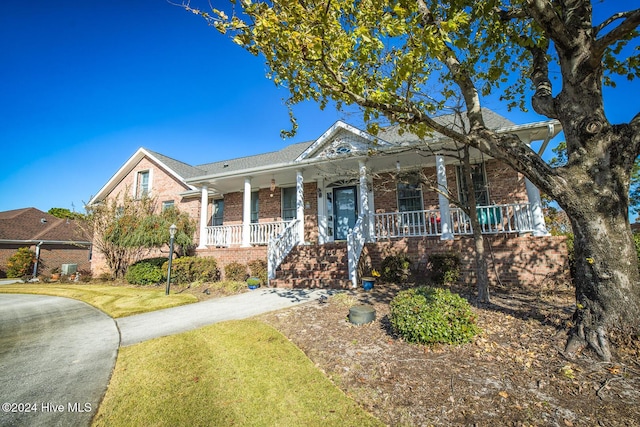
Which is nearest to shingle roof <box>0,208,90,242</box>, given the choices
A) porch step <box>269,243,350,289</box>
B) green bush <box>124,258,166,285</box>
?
green bush <box>124,258,166,285</box>

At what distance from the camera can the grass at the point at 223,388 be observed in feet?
8.43

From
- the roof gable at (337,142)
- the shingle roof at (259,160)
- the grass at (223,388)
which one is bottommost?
the grass at (223,388)

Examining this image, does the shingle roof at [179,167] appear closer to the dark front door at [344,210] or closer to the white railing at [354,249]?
the dark front door at [344,210]

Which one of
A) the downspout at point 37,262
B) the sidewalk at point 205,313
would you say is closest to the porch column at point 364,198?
→ the sidewalk at point 205,313

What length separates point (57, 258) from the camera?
22.6m

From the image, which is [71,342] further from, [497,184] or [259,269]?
[497,184]

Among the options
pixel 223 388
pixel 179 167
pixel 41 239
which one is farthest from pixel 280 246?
pixel 41 239

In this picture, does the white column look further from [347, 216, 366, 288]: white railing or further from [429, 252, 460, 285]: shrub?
[429, 252, 460, 285]: shrub

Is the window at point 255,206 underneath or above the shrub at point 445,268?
above

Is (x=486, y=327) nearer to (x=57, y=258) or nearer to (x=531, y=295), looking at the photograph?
(x=531, y=295)

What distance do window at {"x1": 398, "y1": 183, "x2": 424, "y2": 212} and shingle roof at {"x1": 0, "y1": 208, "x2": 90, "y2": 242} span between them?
23.8 metres

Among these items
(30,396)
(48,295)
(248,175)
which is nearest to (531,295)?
(30,396)

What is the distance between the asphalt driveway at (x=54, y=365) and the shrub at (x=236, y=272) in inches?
167

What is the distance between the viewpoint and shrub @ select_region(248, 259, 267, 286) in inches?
399
